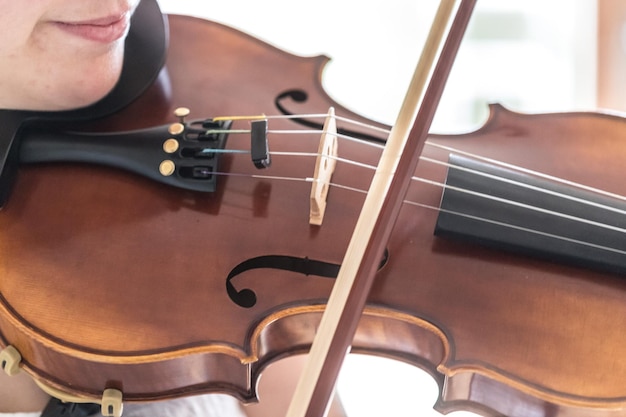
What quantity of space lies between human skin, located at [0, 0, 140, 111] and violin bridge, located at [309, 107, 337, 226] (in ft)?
0.93

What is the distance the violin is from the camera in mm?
645

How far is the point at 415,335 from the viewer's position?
685 millimetres

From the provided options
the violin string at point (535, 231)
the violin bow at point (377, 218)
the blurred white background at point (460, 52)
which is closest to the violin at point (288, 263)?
the violin string at point (535, 231)

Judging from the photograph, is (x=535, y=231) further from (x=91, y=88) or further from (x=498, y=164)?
(x=91, y=88)

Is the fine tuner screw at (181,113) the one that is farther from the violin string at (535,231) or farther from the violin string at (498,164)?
the violin string at (535,231)

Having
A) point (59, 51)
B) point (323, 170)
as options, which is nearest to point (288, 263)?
point (323, 170)

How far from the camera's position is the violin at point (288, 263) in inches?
25.4

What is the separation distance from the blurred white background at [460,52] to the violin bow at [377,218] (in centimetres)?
49

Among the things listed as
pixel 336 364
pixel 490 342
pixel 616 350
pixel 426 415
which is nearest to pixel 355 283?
pixel 336 364

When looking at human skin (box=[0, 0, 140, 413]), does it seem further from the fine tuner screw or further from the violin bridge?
the violin bridge

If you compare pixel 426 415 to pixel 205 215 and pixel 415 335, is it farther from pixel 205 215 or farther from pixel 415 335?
pixel 205 215

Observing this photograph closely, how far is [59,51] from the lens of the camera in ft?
2.28

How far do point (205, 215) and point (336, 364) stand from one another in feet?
0.96

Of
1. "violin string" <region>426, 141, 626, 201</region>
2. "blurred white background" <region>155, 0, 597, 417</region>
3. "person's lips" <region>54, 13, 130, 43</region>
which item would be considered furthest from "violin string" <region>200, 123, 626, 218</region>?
"blurred white background" <region>155, 0, 597, 417</region>
